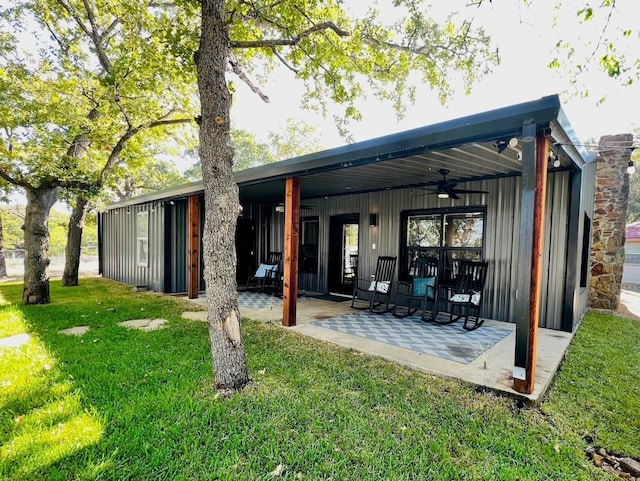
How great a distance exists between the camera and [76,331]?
4.36m

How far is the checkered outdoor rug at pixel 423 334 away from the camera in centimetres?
376

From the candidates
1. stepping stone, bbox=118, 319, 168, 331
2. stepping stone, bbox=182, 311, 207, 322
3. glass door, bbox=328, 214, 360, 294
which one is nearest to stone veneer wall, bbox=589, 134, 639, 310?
glass door, bbox=328, 214, 360, 294

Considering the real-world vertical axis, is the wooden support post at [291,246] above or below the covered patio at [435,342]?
above

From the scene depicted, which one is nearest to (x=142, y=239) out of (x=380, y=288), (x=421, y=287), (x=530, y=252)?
(x=380, y=288)

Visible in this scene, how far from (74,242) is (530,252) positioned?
33.7 feet

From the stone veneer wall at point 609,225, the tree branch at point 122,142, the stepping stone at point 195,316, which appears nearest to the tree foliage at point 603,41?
the stone veneer wall at point 609,225

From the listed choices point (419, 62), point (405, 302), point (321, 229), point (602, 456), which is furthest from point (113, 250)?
point (602, 456)

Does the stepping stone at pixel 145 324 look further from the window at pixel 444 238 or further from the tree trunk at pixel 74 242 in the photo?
the tree trunk at pixel 74 242

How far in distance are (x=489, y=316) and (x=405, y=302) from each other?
1.51 m

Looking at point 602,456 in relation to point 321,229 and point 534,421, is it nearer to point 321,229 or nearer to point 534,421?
point 534,421

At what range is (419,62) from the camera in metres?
6.34

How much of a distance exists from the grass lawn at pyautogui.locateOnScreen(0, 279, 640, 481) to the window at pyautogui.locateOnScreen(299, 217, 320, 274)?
4648 mm

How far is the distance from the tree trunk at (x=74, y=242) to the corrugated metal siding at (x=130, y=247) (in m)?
1.12

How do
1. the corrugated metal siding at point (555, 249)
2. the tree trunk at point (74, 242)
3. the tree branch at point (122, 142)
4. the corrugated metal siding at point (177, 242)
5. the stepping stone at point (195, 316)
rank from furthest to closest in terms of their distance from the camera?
the tree trunk at point (74, 242), the corrugated metal siding at point (177, 242), the tree branch at point (122, 142), the stepping stone at point (195, 316), the corrugated metal siding at point (555, 249)
